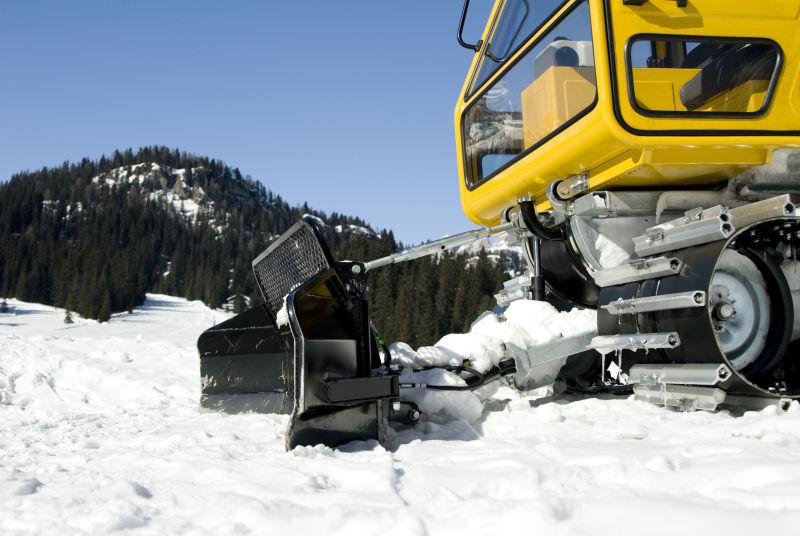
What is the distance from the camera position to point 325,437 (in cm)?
322

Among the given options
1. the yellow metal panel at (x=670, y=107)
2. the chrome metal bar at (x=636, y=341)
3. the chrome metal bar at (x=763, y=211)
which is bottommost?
the chrome metal bar at (x=636, y=341)

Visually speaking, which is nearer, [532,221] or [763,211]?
[763,211]

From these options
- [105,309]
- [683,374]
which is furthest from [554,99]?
[105,309]

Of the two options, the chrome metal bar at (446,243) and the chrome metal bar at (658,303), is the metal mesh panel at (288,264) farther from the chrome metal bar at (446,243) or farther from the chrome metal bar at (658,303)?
the chrome metal bar at (658,303)

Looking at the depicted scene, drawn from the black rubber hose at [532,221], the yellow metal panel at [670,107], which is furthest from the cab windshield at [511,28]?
the black rubber hose at [532,221]

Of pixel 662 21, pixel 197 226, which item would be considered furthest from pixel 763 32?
pixel 197 226

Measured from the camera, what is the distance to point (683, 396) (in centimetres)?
345

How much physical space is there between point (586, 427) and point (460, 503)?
63.1 inches

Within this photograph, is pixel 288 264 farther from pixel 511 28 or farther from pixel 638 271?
pixel 511 28

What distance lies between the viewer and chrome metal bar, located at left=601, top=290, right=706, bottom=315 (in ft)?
10.5

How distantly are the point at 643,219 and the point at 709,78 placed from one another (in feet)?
2.81

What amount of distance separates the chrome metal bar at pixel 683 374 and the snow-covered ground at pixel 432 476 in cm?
→ 21

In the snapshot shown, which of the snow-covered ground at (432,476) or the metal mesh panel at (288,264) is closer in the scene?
the snow-covered ground at (432,476)

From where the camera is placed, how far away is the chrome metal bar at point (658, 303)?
10.5ft
